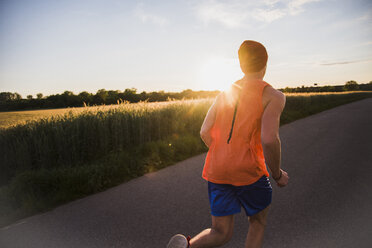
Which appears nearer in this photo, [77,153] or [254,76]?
[254,76]

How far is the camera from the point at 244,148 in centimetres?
175

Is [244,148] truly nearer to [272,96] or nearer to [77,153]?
[272,96]

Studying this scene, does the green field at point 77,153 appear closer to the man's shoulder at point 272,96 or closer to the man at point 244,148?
the man at point 244,148

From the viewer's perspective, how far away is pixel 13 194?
429 centimetres

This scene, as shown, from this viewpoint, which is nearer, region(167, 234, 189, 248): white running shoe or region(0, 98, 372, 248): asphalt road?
region(167, 234, 189, 248): white running shoe

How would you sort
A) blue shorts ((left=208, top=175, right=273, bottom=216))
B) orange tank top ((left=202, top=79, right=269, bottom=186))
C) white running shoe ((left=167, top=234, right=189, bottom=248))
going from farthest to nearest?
white running shoe ((left=167, top=234, right=189, bottom=248)) < blue shorts ((left=208, top=175, right=273, bottom=216)) < orange tank top ((left=202, top=79, right=269, bottom=186))

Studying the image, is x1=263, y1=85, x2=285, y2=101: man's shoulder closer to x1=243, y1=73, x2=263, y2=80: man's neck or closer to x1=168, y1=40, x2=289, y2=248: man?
x1=168, y1=40, x2=289, y2=248: man

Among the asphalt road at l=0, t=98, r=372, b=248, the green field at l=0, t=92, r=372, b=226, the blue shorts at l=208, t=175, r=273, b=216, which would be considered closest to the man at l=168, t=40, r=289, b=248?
the blue shorts at l=208, t=175, r=273, b=216

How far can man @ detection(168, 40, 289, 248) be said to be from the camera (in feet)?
5.47

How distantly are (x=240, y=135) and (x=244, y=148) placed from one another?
101 millimetres

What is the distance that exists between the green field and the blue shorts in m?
3.55

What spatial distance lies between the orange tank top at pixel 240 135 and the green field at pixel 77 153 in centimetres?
368

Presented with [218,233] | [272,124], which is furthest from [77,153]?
[272,124]

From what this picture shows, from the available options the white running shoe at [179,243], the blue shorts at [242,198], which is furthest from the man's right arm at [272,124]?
the white running shoe at [179,243]
